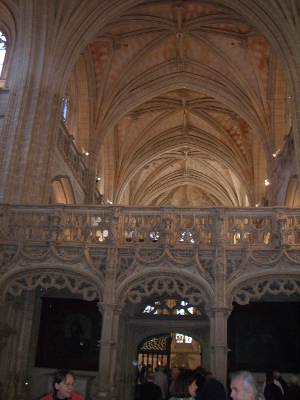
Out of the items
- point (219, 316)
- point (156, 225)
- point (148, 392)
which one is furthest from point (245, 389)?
point (156, 225)

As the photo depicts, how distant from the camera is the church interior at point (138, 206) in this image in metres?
9.25

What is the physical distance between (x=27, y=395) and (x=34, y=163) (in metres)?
6.20

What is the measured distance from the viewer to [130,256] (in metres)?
9.41

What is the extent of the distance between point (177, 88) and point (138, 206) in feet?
47.4

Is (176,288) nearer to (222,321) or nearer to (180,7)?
(222,321)

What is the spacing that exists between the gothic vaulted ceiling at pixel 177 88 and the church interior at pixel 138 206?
0.22 feet

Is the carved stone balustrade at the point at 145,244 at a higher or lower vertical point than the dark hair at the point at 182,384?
higher

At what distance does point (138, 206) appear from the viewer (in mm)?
9750

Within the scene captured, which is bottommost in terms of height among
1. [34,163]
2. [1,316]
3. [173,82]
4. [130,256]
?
[1,316]

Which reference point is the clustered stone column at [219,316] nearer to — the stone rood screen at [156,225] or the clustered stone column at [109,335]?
the stone rood screen at [156,225]

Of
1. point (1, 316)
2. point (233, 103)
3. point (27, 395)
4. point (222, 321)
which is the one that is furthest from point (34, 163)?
point (233, 103)

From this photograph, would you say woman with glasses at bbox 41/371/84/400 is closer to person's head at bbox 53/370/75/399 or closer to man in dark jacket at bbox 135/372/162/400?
person's head at bbox 53/370/75/399

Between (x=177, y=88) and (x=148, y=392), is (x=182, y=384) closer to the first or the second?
(x=148, y=392)

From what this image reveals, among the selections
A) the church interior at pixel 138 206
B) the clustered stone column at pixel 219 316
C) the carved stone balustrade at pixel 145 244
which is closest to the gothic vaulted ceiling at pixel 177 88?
the church interior at pixel 138 206
